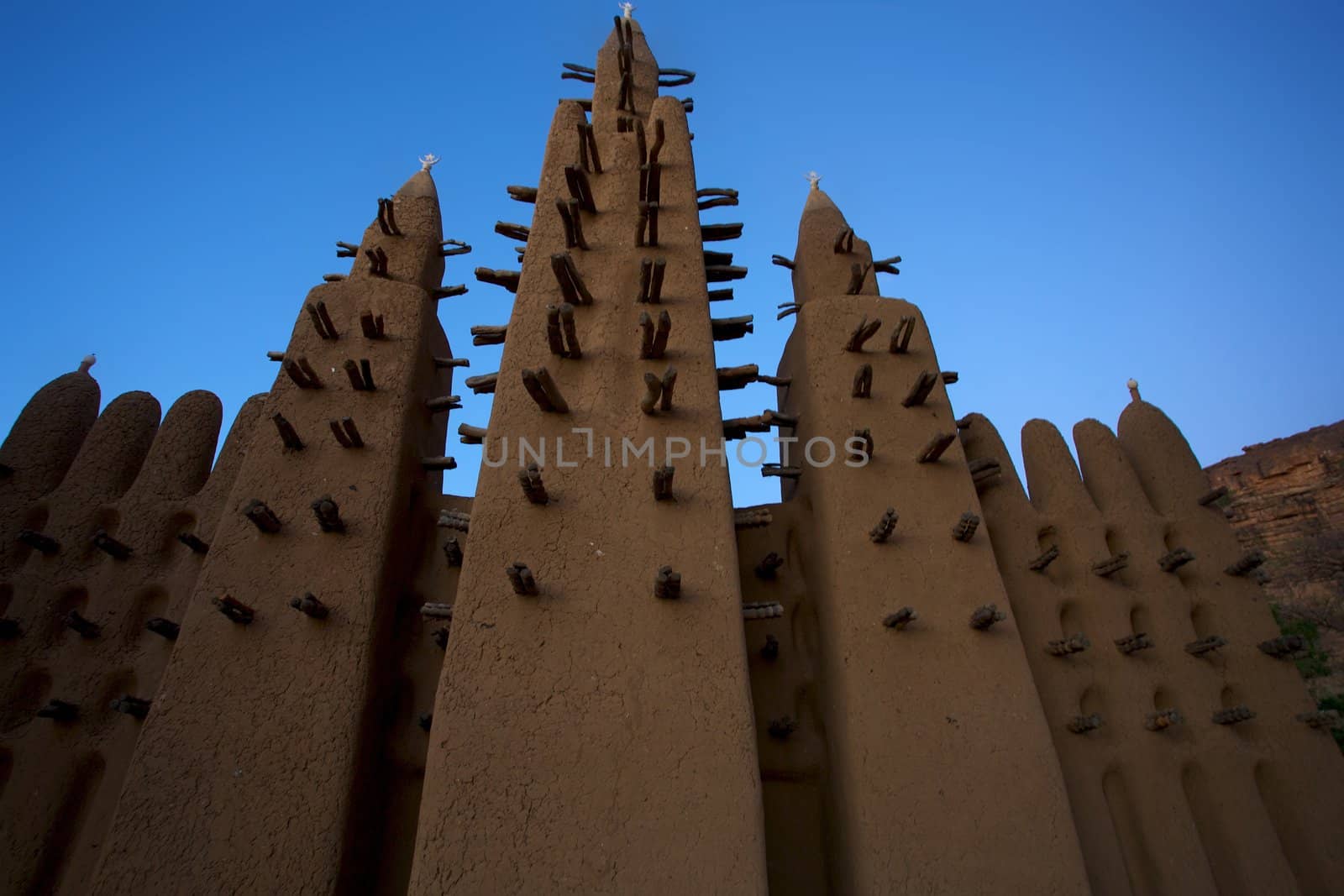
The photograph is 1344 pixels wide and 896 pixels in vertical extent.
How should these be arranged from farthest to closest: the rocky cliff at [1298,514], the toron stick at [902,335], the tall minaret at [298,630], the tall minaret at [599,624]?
the rocky cliff at [1298,514] → the toron stick at [902,335] → the tall minaret at [298,630] → the tall minaret at [599,624]

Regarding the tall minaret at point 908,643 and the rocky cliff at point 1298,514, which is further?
the rocky cliff at point 1298,514

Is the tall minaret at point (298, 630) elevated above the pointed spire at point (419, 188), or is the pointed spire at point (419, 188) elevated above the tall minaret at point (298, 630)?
the pointed spire at point (419, 188)

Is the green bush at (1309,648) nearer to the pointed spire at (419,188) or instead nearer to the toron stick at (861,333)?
A: the toron stick at (861,333)

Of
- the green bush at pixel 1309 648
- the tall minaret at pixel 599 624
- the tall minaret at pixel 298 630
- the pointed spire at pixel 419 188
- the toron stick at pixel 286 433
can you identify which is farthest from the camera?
Answer: the green bush at pixel 1309 648

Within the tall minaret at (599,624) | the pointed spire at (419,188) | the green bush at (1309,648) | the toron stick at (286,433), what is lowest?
the tall minaret at (599,624)

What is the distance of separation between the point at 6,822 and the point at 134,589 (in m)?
1.87

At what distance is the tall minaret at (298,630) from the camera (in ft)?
14.5

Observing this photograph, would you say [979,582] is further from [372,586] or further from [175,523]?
[175,523]

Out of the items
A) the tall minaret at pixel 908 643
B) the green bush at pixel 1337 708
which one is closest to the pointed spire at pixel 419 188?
the tall minaret at pixel 908 643

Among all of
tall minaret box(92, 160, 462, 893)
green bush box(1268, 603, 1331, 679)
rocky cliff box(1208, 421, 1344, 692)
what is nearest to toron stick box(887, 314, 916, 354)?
tall minaret box(92, 160, 462, 893)

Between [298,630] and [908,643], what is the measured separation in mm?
4303

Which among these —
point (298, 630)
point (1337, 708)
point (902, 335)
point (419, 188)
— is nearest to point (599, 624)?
point (298, 630)

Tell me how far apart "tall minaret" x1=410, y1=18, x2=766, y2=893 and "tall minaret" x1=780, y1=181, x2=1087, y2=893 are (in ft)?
3.44

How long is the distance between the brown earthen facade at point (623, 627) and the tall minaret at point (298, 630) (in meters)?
0.02
